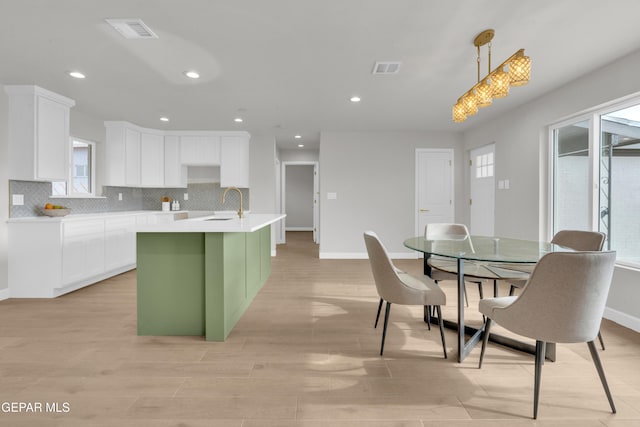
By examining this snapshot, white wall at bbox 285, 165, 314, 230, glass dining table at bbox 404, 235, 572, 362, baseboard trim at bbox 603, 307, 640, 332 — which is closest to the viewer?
glass dining table at bbox 404, 235, 572, 362

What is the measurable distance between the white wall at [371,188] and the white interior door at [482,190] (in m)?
0.55

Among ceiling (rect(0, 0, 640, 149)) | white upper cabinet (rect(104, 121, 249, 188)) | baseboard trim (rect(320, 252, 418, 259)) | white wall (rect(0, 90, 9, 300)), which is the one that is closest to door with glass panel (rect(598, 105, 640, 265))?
ceiling (rect(0, 0, 640, 149))

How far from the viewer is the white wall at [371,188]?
19.8ft

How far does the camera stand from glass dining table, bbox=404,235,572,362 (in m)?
1.95

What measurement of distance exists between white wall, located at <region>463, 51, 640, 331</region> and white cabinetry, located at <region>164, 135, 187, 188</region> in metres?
5.40

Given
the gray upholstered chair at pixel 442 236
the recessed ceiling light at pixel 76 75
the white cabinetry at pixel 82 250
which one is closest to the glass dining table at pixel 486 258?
the gray upholstered chair at pixel 442 236

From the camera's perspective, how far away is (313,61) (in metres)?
3.01

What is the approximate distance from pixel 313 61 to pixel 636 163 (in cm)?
313

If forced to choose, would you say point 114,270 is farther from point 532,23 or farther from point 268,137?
point 532,23

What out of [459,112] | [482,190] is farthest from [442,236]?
[482,190]

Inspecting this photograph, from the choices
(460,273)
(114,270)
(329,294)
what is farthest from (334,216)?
(460,273)

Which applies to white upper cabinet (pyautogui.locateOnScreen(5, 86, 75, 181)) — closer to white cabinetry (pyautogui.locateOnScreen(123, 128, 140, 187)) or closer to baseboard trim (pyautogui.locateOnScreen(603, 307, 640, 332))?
white cabinetry (pyautogui.locateOnScreen(123, 128, 140, 187))

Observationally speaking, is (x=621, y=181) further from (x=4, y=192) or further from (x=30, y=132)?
(x=4, y=192)

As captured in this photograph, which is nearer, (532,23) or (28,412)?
(28,412)
